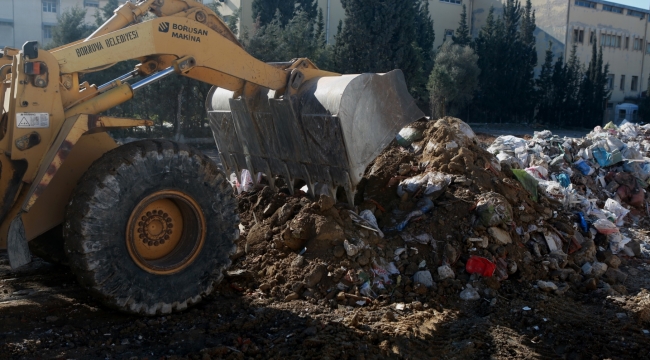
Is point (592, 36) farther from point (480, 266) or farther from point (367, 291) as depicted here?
point (367, 291)

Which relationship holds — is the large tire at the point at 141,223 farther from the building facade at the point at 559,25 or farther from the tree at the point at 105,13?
the building facade at the point at 559,25

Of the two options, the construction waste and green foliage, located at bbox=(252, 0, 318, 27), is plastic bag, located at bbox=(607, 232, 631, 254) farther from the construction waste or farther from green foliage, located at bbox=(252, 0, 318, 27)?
green foliage, located at bbox=(252, 0, 318, 27)

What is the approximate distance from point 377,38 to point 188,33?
20.9m

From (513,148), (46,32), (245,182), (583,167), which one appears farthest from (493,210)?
(46,32)

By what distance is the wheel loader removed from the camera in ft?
15.4

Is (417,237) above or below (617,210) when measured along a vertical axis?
above

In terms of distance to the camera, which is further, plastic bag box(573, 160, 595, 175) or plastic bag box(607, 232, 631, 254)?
plastic bag box(573, 160, 595, 175)

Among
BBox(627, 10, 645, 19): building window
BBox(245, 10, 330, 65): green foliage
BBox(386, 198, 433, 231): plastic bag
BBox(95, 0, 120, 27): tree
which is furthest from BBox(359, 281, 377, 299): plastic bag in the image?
BBox(627, 10, 645, 19): building window

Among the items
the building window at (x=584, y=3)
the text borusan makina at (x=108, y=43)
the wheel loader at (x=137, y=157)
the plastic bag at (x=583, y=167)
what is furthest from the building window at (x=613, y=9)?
the text borusan makina at (x=108, y=43)

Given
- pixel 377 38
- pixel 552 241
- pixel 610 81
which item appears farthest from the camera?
pixel 610 81

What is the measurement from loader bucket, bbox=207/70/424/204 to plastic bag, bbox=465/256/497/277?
55.8 inches

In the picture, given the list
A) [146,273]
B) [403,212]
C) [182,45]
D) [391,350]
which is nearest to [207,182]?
[146,273]

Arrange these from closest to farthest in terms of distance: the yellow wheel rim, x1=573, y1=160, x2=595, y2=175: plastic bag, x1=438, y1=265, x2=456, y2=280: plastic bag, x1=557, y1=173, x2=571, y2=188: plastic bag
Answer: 1. the yellow wheel rim
2. x1=438, y1=265, x2=456, y2=280: plastic bag
3. x1=557, y1=173, x2=571, y2=188: plastic bag
4. x1=573, y1=160, x2=595, y2=175: plastic bag

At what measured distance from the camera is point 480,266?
6480 millimetres
